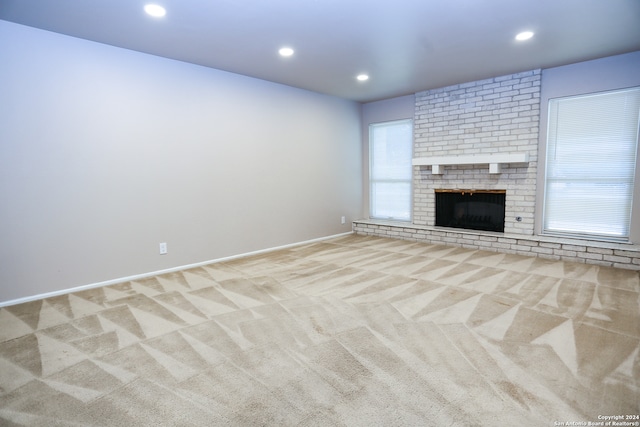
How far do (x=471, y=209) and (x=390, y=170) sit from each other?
1.58m

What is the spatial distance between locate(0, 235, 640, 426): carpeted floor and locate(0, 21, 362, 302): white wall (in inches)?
19.0

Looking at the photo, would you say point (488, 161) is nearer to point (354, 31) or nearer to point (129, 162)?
point (354, 31)

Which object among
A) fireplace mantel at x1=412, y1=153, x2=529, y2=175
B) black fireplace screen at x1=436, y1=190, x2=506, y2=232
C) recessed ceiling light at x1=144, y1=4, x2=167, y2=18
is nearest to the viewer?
recessed ceiling light at x1=144, y1=4, x2=167, y2=18

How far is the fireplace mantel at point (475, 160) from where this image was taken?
4449 millimetres

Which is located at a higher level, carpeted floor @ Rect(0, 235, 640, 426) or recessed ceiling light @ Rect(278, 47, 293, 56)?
recessed ceiling light @ Rect(278, 47, 293, 56)

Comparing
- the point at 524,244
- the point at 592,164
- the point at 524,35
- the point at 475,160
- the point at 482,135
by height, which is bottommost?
the point at 524,244

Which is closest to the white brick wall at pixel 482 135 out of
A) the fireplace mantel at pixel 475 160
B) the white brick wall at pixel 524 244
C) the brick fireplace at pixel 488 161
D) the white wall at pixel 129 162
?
the brick fireplace at pixel 488 161

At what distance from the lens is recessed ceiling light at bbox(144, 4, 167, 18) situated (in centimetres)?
255

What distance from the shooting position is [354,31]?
3.05 meters

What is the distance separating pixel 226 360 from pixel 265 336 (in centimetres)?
35

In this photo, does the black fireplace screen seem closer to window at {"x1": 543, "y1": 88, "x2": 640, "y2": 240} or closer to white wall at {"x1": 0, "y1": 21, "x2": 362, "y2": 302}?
window at {"x1": 543, "y1": 88, "x2": 640, "y2": 240}

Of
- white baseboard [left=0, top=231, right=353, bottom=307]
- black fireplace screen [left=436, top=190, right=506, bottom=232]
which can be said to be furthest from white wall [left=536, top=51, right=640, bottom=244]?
white baseboard [left=0, top=231, right=353, bottom=307]

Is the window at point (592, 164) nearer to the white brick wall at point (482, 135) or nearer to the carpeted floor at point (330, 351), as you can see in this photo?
the white brick wall at point (482, 135)

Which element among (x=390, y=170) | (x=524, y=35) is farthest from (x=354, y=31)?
(x=390, y=170)
